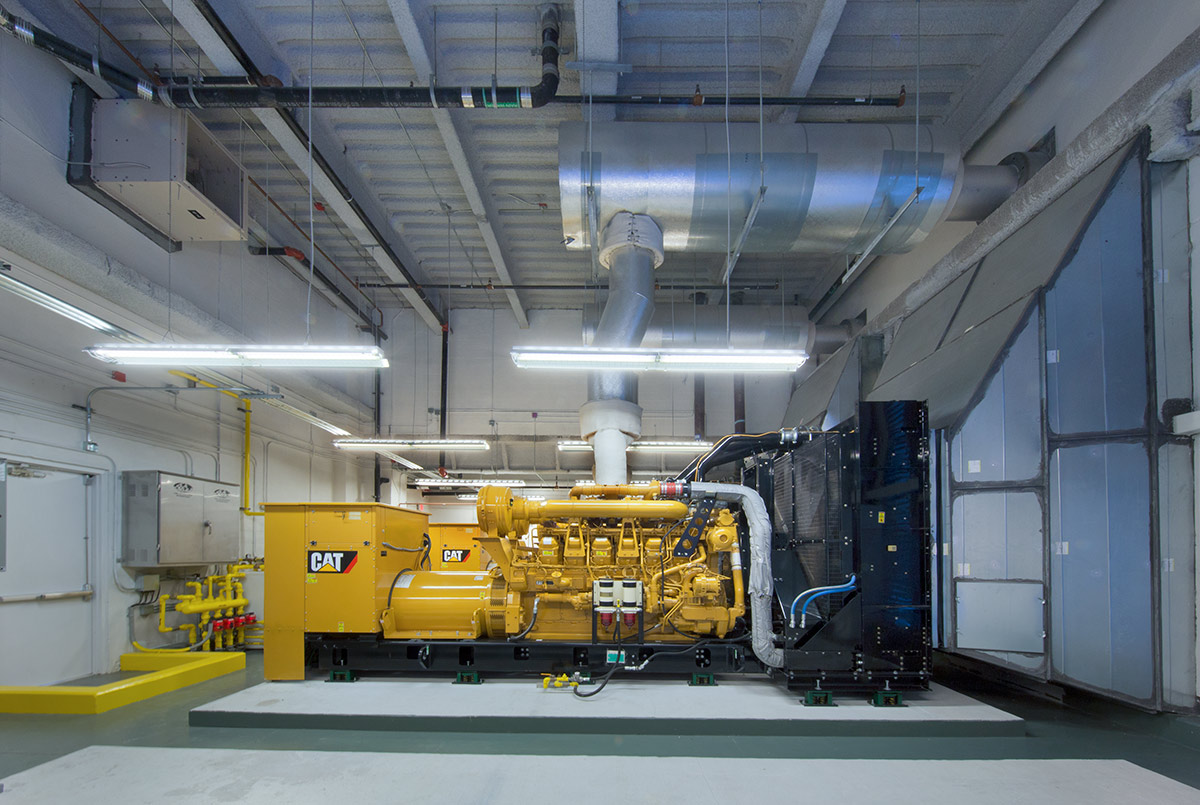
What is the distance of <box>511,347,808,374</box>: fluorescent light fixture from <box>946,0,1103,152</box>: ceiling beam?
3571 millimetres

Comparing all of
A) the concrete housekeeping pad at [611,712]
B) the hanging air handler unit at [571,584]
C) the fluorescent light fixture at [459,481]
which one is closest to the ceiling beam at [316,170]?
the fluorescent light fixture at [459,481]

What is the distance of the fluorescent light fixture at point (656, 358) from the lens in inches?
226

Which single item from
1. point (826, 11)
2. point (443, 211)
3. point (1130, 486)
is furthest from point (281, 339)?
point (1130, 486)

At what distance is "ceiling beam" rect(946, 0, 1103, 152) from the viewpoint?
5.68 m

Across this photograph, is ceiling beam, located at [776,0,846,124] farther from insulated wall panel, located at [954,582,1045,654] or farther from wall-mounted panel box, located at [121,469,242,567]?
wall-mounted panel box, located at [121,469,242,567]

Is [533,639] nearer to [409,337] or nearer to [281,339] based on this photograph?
[281,339]

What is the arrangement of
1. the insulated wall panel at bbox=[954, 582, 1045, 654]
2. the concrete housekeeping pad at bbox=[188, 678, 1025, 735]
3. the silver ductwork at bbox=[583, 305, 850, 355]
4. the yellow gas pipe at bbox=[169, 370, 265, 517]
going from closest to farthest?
the concrete housekeeping pad at bbox=[188, 678, 1025, 735] → the insulated wall panel at bbox=[954, 582, 1045, 654] → the yellow gas pipe at bbox=[169, 370, 265, 517] → the silver ductwork at bbox=[583, 305, 850, 355]

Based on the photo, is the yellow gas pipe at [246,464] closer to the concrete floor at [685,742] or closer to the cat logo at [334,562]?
the cat logo at [334,562]

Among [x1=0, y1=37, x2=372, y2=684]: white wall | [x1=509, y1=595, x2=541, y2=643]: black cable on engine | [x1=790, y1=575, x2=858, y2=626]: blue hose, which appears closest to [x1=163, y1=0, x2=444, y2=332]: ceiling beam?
[x1=0, y1=37, x2=372, y2=684]: white wall

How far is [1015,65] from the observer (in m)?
6.33

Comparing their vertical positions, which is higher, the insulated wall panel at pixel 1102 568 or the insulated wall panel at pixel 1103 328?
the insulated wall panel at pixel 1103 328

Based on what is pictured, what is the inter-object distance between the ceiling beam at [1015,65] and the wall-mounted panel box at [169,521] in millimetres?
10001

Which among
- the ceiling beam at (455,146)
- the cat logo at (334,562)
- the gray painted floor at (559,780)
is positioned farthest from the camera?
the cat logo at (334,562)

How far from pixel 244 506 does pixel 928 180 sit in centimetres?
1002
